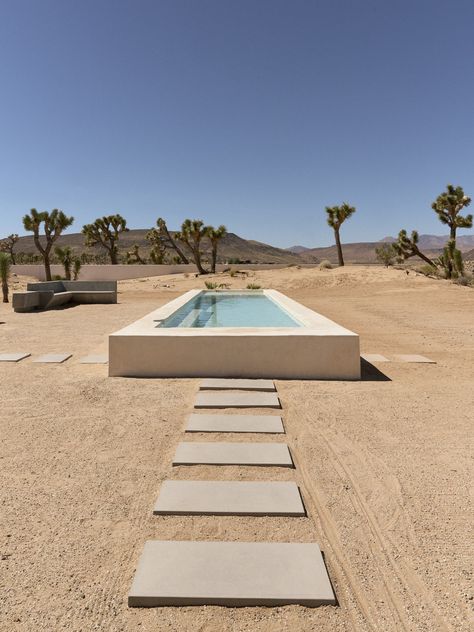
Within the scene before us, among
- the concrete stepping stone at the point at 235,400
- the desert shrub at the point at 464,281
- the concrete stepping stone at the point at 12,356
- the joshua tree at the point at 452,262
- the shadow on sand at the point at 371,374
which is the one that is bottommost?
the shadow on sand at the point at 371,374

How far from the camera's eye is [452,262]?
2441cm

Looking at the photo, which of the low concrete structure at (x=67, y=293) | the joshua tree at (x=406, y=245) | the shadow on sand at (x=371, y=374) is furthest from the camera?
the joshua tree at (x=406, y=245)

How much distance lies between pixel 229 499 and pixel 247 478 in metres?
0.34

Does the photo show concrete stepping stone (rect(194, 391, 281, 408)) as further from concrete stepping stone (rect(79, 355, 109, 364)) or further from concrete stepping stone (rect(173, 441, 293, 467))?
concrete stepping stone (rect(79, 355, 109, 364))

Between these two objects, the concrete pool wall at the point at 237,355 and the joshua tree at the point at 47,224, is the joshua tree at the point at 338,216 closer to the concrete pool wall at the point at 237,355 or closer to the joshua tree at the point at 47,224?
the joshua tree at the point at 47,224

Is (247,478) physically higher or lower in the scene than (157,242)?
lower

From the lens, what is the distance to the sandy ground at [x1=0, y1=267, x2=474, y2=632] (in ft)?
6.37

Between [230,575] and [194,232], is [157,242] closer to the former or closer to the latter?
[194,232]

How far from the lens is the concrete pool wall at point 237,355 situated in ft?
19.2

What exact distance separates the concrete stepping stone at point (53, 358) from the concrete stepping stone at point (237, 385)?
2.78 metres

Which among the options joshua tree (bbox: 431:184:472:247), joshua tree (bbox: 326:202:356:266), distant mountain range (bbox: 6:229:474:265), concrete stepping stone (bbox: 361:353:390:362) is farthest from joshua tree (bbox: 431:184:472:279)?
distant mountain range (bbox: 6:229:474:265)

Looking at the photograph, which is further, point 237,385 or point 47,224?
point 47,224

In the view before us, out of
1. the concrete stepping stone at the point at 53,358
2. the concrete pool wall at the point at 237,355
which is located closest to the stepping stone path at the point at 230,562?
the concrete pool wall at the point at 237,355

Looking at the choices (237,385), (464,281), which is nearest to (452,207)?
(464,281)
